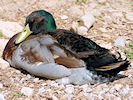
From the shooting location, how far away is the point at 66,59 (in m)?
3.91

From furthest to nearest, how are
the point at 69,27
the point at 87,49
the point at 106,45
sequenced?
the point at 69,27 < the point at 106,45 < the point at 87,49

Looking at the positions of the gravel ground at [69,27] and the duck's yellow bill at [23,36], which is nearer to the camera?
the gravel ground at [69,27]

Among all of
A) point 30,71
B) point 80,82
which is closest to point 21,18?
point 30,71

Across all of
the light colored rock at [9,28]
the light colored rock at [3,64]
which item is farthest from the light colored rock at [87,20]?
the light colored rock at [3,64]

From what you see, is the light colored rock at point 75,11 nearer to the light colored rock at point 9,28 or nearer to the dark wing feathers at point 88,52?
the light colored rock at point 9,28

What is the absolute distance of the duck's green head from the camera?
15.4ft

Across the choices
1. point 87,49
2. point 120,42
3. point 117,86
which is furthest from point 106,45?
point 117,86

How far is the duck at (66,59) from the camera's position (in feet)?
12.7

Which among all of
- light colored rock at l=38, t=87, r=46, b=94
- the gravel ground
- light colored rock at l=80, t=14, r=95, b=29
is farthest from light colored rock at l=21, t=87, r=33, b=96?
light colored rock at l=80, t=14, r=95, b=29

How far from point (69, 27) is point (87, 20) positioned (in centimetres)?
40

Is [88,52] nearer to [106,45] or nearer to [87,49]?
[87,49]

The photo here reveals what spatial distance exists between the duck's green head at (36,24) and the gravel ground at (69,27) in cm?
52

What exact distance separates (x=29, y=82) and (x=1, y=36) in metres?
1.43

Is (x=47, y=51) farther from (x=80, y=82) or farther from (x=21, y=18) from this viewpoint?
(x=21, y=18)
